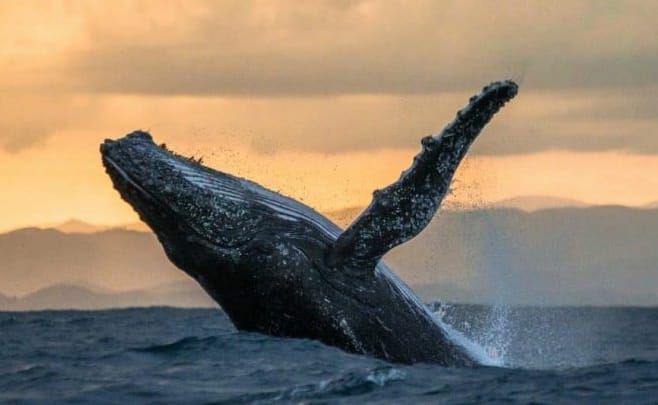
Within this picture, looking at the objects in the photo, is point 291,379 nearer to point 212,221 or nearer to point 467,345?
point 212,221

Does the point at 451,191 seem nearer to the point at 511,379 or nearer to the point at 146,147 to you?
the point at 511,379

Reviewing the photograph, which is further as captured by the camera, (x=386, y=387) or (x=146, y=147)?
(x=146, y=147)

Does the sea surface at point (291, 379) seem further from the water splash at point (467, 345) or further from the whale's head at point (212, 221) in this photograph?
the whale's head at point (212, 221)

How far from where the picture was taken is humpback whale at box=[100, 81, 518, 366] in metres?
10.9

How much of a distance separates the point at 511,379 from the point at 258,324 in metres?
2.36

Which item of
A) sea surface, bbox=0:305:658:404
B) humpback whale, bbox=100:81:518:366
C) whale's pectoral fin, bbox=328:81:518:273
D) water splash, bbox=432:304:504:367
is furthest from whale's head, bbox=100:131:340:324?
water splash, bbox=432:304:504:367

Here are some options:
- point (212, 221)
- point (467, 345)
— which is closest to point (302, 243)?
point (212, 221)

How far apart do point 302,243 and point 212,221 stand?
2.68 feet

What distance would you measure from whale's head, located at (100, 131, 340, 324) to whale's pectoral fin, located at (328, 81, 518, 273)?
618 mm

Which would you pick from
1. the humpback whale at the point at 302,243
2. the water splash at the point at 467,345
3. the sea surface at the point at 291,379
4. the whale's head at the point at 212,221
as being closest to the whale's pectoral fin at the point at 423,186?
the humpback whale at the point at 302,243

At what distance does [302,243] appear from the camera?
11461 millimetres

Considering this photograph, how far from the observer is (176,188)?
11.6 m

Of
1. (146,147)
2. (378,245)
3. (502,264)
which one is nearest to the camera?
(378,245)

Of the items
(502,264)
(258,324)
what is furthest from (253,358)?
(502,264)
